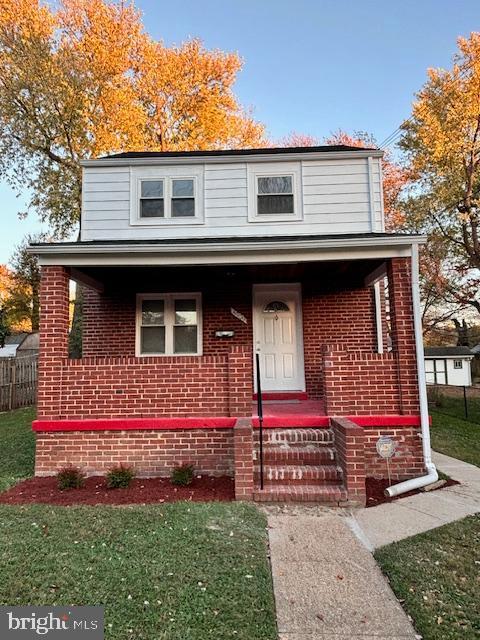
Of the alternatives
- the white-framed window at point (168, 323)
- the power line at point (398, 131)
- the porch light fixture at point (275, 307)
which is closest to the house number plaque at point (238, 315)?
the porch light fixture at point (275, 307)

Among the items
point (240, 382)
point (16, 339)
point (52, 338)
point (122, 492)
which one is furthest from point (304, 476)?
point (16, 339)

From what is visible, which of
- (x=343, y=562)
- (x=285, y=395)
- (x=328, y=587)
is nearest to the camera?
(x=328, y=587)

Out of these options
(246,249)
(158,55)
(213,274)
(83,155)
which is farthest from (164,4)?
(246,249)

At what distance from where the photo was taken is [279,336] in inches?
304

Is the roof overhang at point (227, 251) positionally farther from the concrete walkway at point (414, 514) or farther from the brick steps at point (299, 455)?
the concrete walkway at point (414, 514)

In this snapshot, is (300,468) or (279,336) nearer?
(300,468)

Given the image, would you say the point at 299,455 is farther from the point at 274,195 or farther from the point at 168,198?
the point at 168,198

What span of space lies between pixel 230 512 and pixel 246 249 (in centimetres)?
351

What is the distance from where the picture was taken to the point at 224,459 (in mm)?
5316

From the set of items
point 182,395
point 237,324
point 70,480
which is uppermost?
point 237,324

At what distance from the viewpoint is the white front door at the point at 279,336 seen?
764cm

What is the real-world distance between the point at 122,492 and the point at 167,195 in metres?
5.42

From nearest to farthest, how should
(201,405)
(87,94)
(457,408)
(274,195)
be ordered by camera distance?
(201,405)
(274,195)
(457,408)
(87,94)

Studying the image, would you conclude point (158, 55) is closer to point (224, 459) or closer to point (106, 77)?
point (106, 77)
